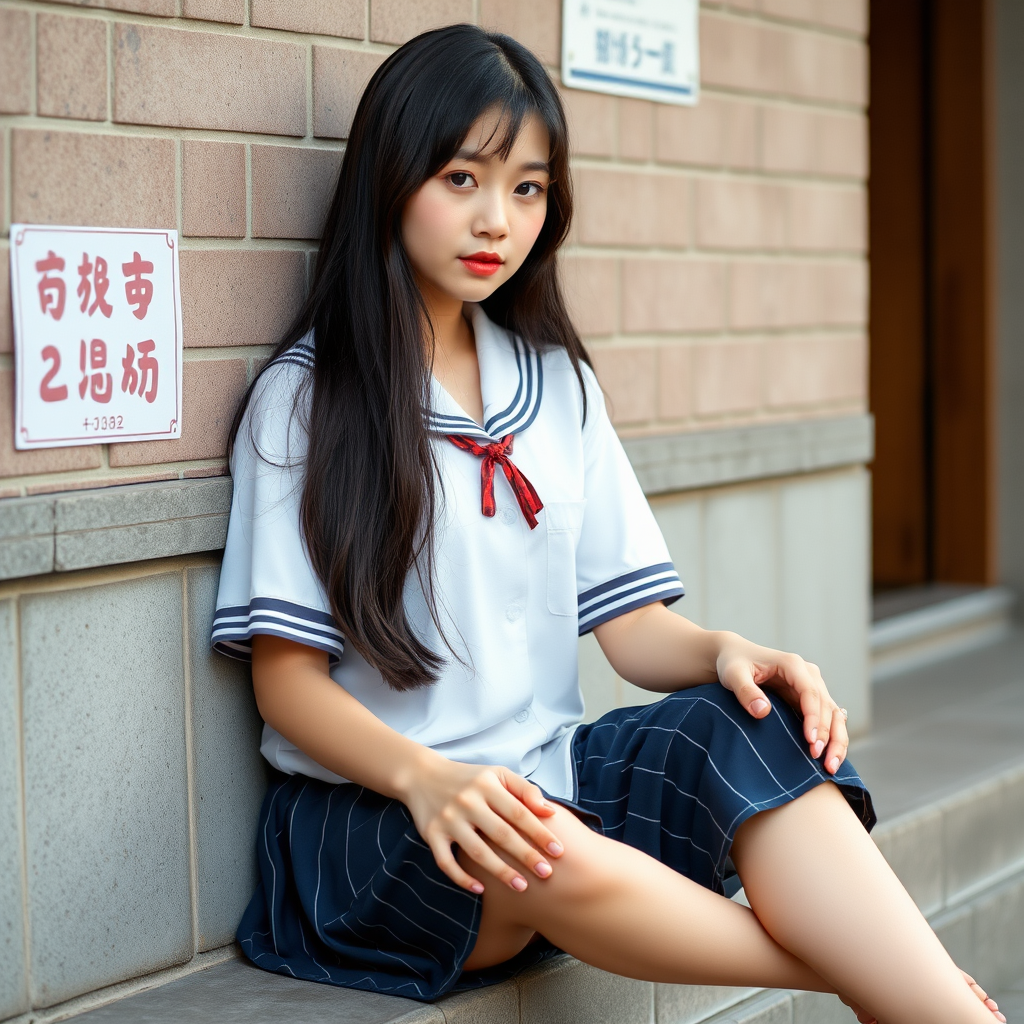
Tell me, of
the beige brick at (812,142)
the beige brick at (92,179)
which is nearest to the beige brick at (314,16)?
the beige brick at (92,179)

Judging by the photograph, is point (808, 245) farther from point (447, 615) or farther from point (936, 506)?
point (936, 506)

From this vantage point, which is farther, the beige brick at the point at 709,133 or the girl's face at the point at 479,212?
the beige brick at the point at 709,133

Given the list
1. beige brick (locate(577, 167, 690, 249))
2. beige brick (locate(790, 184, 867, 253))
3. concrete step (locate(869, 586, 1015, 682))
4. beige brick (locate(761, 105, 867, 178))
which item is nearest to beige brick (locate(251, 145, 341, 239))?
beige brick (locate(577, 167, 690, 249))

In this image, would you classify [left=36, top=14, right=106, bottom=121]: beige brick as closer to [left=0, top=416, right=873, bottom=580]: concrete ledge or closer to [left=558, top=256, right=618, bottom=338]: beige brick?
[left=0, top=416, right=873, bottom=580]: concrete ledge

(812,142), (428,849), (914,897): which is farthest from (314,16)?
(914,897)

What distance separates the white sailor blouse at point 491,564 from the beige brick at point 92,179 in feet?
0.84

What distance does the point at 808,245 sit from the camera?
3.02 m

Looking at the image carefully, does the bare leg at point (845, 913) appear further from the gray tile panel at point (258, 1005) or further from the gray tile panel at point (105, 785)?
the gray tile panel at point (105, 785)

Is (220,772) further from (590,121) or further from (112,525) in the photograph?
(590,121)

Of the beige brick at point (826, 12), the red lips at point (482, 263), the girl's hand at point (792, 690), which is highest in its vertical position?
the beige brick at point (826, 12)

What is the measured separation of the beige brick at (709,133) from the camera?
8.56 feet

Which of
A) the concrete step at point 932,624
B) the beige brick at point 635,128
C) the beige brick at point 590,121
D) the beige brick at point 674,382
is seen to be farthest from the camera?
the concrete step at point 932,624

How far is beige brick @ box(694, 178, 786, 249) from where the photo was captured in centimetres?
272

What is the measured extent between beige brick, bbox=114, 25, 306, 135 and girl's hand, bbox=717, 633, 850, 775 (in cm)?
91
